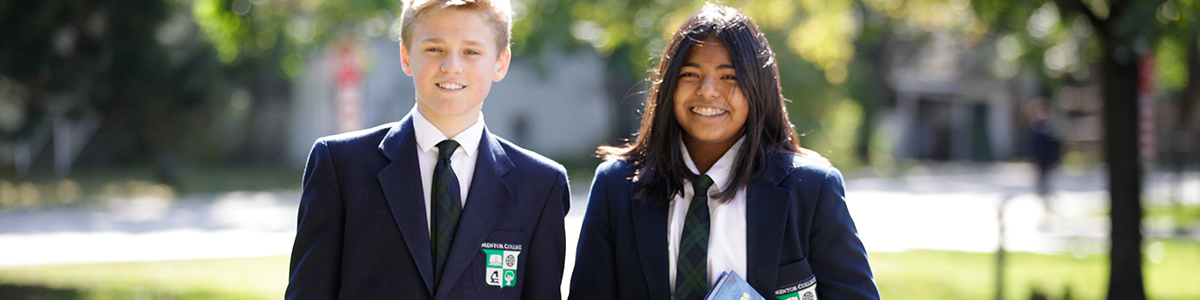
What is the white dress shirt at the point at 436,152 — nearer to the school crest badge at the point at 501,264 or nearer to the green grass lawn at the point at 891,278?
the school crest badge at the point at 501,264

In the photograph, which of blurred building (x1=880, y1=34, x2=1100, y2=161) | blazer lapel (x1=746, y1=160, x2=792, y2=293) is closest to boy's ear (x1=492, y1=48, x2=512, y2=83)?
blazer lapel (x1=746, y1=160, x2=792, y2=293)

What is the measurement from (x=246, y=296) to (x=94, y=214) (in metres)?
7.58

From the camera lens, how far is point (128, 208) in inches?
539

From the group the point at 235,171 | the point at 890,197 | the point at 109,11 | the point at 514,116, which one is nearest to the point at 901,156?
the point at 514,116

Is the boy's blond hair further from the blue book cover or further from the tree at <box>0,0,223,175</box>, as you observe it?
the tree at <box>0,0,223,175</box>

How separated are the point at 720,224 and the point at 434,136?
0.82 meters

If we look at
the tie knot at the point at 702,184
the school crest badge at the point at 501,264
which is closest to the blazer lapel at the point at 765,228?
the tie knot at the point at 702,184

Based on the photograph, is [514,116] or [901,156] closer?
[514,116]

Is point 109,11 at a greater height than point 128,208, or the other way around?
point 109,11

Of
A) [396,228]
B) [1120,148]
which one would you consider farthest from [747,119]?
[1120,148]

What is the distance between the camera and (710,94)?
8.30 feet

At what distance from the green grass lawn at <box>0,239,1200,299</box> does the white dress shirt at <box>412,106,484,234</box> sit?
14.8ft

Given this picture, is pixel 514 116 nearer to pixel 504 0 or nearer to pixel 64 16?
pixel 64 16

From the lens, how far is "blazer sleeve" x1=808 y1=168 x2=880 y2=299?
8.14 ft
